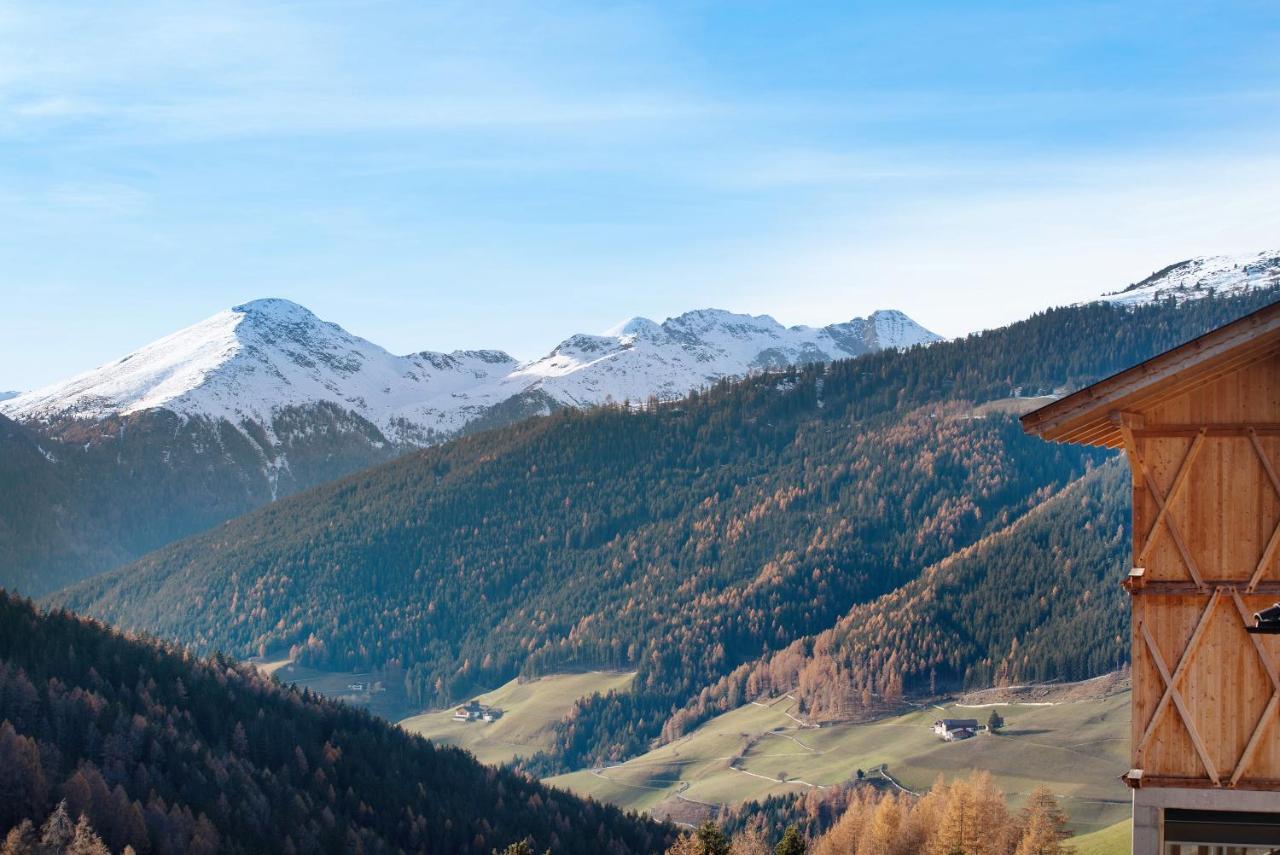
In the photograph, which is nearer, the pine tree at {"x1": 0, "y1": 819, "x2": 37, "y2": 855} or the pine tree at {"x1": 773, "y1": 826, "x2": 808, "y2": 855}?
the pine tree at {"x1": 773, "y1": 826, "x2": 808, "y2": 855}

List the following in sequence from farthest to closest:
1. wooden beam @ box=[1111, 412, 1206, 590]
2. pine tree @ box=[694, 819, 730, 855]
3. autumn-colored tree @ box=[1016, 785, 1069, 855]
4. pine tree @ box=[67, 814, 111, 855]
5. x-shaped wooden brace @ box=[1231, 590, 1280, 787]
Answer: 1. autumn-colored tree @ box=[1016, 785, 1069, 855]
2. pine tree @ box=[67, 814, 111, 855]
3. pine tree @ box=[694, 819, 730, 855]
4. wooden beam @ box=[1111, 412, 1206, 590]
5. x-shaped wooden brace @ box=[1231, 590, 1280, 787]

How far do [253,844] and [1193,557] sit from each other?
16199 cm

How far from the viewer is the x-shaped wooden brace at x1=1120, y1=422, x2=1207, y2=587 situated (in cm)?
2509

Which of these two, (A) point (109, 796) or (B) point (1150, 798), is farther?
(A) point (109, 796)

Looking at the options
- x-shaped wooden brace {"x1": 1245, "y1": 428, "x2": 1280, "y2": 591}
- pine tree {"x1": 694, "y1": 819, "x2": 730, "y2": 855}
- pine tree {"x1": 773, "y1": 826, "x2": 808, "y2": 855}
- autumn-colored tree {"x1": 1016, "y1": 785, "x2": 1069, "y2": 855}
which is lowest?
autumn-colored tree {"x1": 1016, "y1": 785, "x2": 1069, "y2": 855}

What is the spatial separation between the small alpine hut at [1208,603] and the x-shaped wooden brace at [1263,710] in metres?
0.02

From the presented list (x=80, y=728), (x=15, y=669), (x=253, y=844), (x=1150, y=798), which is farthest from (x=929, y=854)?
(x=1150, y=798)

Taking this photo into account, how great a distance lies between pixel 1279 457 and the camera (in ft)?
82.9

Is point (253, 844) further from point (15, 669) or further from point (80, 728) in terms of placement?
point (15, 669)

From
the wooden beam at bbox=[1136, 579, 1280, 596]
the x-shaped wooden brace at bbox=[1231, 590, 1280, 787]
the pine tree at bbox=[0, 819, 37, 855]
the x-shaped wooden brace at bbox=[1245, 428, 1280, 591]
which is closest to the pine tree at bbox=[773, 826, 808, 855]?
the pine tree at bbox=[0, 819, 37, 855]

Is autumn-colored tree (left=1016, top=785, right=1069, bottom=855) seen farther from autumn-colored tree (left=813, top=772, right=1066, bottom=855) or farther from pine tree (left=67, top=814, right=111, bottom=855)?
pine tree (left=67, top=814, right=111, bottom=855)

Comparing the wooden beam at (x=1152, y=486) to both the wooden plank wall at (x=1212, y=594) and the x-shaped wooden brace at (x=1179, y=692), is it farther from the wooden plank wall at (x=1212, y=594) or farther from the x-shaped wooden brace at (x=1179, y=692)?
the x-shaped wooden brace at (x=1179, y=692)

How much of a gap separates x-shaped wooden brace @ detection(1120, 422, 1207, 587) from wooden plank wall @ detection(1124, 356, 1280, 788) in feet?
0.06

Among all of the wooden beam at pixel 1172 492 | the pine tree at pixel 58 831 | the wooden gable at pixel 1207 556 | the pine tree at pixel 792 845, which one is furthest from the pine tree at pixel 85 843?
the wooden beam at pixel 1172 492
